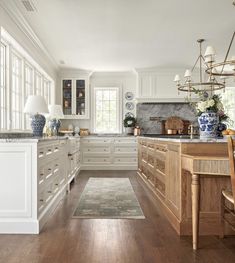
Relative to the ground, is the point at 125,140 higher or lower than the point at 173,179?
higher

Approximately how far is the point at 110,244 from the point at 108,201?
163 cm

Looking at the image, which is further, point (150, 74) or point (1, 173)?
point (150, 74)

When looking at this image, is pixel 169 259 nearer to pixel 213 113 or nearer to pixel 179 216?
pixel 179 216

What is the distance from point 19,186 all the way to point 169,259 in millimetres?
1518

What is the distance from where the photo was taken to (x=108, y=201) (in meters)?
4.17

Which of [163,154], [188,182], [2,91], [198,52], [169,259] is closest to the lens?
[169,259]

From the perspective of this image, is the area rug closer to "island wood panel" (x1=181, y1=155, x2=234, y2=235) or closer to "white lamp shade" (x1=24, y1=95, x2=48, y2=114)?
"island wood panel" (x1=181, y1=155, x2=234, y2=235)

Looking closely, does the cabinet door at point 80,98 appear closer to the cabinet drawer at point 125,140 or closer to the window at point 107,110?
the window at point 107,110

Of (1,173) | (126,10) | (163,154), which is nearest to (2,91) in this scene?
(1,173)

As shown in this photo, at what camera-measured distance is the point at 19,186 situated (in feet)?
9.37

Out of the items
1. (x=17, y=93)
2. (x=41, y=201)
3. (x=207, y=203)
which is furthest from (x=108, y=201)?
(x=17, y=93)

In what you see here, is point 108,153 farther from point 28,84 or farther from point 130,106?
point 28,84

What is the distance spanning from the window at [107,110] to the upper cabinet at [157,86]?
2.96 feet

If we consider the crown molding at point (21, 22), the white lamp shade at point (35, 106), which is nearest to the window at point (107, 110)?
the crown molding at point (21, 22)
